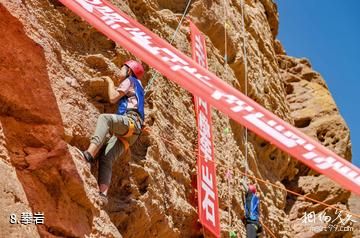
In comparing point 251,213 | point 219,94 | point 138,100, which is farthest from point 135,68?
point 251,213

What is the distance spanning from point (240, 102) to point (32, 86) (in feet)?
6.16

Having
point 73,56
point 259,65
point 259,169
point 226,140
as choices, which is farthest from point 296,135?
point 259,65

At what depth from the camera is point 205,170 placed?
25.6 feet

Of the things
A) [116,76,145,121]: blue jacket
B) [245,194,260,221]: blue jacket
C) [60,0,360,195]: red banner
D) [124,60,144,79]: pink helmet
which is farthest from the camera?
[245,194,260,221]: blue jacket

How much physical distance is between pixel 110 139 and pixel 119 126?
19 centimetres

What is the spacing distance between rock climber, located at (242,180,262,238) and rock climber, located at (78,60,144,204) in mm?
3836

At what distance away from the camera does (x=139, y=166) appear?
6.33 meters

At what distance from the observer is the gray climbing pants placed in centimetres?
547

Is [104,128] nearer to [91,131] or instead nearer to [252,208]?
[91,131]

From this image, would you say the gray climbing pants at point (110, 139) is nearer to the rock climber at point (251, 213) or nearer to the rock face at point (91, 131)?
the rock face at point (91, 131)

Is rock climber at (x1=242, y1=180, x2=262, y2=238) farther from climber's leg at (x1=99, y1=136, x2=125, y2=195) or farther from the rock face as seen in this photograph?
climber's leg at (x1=99, y1=136, x2=125, y2=195)

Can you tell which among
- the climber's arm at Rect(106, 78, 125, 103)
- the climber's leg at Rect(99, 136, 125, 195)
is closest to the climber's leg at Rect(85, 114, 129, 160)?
the climber's leg at Rect(99, 136, 125, 195)

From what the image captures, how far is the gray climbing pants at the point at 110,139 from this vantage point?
18.0 ft

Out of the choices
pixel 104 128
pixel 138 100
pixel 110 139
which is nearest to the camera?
pixel 104 128
